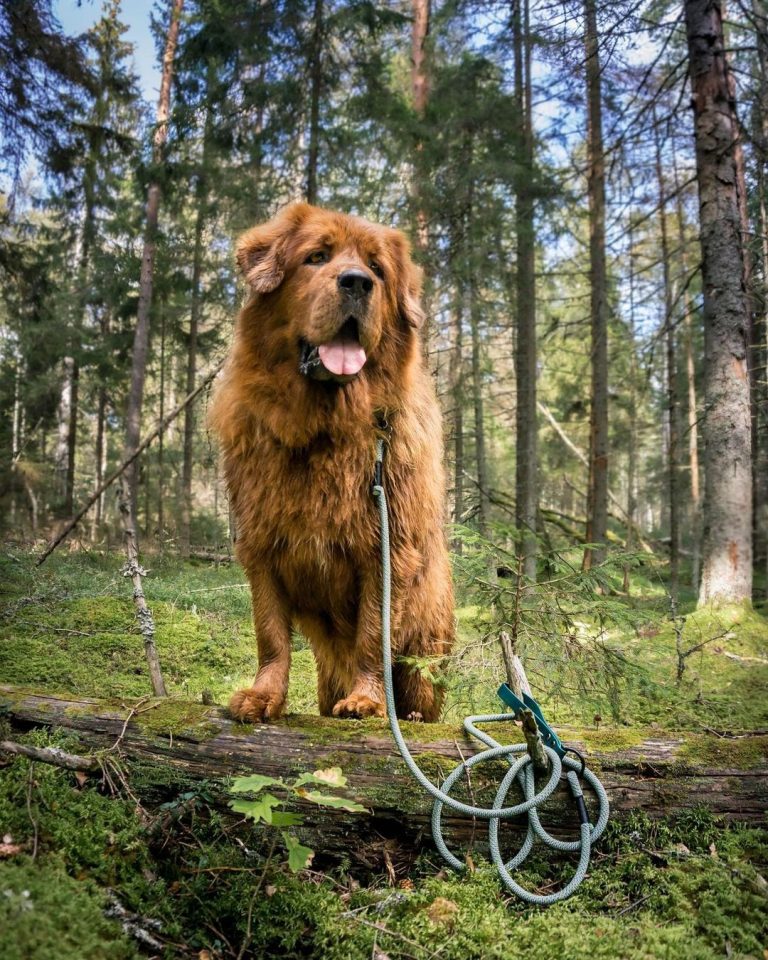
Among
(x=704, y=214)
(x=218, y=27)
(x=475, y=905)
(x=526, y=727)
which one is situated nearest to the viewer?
(x=475, y=905)

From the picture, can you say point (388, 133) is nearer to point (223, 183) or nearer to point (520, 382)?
point (223, 183)

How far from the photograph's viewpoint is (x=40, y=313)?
1248cm

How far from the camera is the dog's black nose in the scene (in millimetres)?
2943

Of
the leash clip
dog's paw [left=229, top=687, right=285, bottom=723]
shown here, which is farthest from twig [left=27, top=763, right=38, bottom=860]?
the leash clip

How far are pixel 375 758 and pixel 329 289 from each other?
1989mm

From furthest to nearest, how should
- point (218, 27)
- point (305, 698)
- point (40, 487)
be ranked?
point (40, 487) → point (218, 27) → point (305, 698)

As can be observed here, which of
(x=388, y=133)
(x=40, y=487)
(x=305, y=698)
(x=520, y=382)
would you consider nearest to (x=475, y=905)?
(x=305, y=698)

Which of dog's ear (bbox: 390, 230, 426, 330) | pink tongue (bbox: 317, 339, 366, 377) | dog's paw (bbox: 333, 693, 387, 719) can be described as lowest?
dog's paw (bbox: 333, 693, 387, 719)

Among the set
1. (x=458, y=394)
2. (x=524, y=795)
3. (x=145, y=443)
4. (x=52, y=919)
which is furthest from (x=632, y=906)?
(x=458, y=394)

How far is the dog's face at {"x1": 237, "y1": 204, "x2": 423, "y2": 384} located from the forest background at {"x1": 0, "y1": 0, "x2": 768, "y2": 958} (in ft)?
2.90

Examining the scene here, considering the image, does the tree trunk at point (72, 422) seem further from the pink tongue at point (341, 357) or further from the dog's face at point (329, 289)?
the pink tongue at point (341, 357)

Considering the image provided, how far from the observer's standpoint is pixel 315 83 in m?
11.2

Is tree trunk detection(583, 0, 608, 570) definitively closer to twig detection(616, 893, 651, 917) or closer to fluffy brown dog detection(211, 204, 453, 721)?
fluffy brown dog detection(211, 204, 453, 721)

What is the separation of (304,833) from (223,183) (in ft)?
39.5
